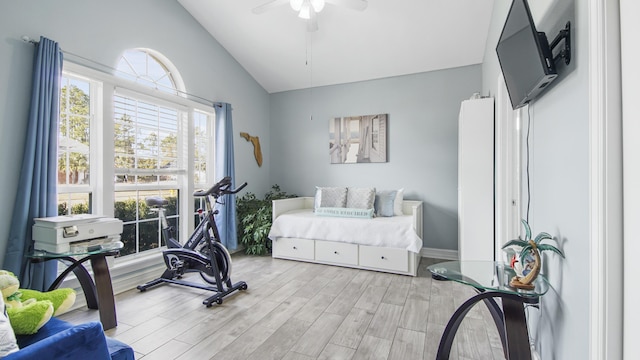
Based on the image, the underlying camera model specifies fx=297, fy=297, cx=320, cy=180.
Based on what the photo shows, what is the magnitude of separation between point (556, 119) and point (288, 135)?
13.1ft

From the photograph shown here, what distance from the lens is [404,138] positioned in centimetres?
414

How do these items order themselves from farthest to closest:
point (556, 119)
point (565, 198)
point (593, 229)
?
point (556, 119) → point (565, 198) → point (593, 229)

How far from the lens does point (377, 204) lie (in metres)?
4.03

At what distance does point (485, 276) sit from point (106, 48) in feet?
11.2

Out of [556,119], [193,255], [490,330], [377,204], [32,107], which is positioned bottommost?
[490,330]

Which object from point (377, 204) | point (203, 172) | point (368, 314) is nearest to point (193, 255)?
point (203, 172)

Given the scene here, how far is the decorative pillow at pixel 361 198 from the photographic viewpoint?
3.91 metres

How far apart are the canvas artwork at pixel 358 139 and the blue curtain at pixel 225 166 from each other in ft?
4.98

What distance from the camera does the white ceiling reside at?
3113 mm

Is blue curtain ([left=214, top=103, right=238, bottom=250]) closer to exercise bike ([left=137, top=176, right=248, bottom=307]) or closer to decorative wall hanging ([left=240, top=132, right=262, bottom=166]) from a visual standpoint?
decorative wall hanging ([left=240, top=132, right=262, bottom=166])

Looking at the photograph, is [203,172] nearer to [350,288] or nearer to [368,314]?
[350,288]

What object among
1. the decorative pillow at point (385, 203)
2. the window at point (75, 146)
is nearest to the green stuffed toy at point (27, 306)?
the window at point (75, 146)

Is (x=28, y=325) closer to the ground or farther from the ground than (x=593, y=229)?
closer to the ground

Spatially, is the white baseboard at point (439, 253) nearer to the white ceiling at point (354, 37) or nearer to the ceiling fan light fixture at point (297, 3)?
the white ceiling at point (354, 37)
